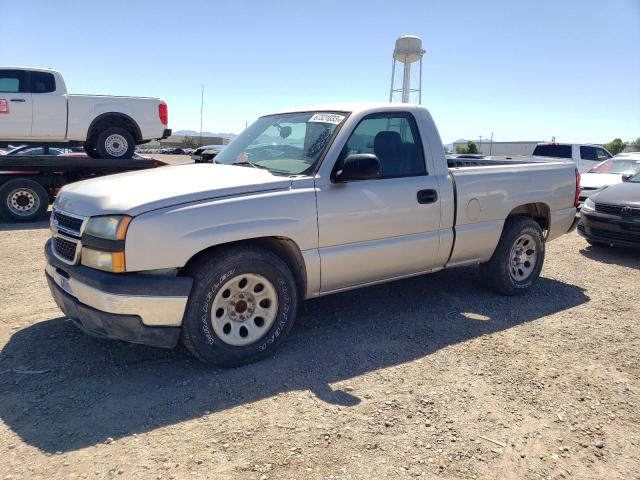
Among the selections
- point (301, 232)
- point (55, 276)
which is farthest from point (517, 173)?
point (55, 276)

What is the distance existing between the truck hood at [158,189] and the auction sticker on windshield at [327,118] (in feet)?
2.29

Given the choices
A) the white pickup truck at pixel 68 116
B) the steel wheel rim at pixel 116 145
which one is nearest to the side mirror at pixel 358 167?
the white pickup truck at pixel 68 116

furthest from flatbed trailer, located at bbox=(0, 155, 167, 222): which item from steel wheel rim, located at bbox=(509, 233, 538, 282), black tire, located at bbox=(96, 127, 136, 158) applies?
steel wheel rim, located at bbox=(509, 233, 538, 282)

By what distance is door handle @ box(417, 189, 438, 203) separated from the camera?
4.32 metres

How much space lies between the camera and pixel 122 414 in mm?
2992

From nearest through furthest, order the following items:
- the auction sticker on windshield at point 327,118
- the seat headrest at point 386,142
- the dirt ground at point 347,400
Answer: the dirt ground at point 347,400
the auction sticker on windshield at point 327,118
the seat headrest at point 386,142

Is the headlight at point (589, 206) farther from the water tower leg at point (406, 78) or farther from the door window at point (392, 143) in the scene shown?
the water tower leg at point (406, 78)

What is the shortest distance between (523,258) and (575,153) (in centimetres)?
1333

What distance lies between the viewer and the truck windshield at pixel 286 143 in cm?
399

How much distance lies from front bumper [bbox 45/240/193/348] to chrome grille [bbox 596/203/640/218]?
22.6 ft

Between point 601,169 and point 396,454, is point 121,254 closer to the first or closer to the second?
point 396,454

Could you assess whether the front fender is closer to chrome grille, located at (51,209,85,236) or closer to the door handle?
chrome grille, located at (51,209,85,236)

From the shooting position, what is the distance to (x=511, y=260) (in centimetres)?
535

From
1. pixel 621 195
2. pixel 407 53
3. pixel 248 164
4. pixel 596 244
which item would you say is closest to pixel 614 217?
pixel 621 195
